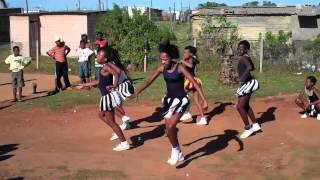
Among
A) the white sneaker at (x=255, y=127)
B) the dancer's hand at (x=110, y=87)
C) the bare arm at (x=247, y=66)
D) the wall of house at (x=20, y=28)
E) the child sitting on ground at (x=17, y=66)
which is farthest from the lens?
the wall of house at (x=20, y=28)

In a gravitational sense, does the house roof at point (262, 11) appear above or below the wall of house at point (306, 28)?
above

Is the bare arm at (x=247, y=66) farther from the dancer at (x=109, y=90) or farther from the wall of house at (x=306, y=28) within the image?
the wall of house at (x=306, y=28)

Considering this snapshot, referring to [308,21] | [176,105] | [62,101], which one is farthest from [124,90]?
[308,21]

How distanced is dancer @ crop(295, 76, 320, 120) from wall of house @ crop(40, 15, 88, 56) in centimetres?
2026

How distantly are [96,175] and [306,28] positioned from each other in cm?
2670

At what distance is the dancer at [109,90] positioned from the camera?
8828 mm

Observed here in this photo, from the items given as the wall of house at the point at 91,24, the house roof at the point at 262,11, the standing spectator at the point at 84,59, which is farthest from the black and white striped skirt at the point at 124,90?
the house roof at the point at 262,11

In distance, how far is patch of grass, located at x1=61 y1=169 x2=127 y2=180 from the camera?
25.1ft

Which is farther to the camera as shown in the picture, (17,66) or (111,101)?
(17,66)

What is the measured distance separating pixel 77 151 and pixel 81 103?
4.10 meters

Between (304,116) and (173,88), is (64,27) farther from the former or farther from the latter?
(173,88)

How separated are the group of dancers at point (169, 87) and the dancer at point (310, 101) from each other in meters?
1.77

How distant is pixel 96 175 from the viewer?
7.74 m

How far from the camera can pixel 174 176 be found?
7.72m
